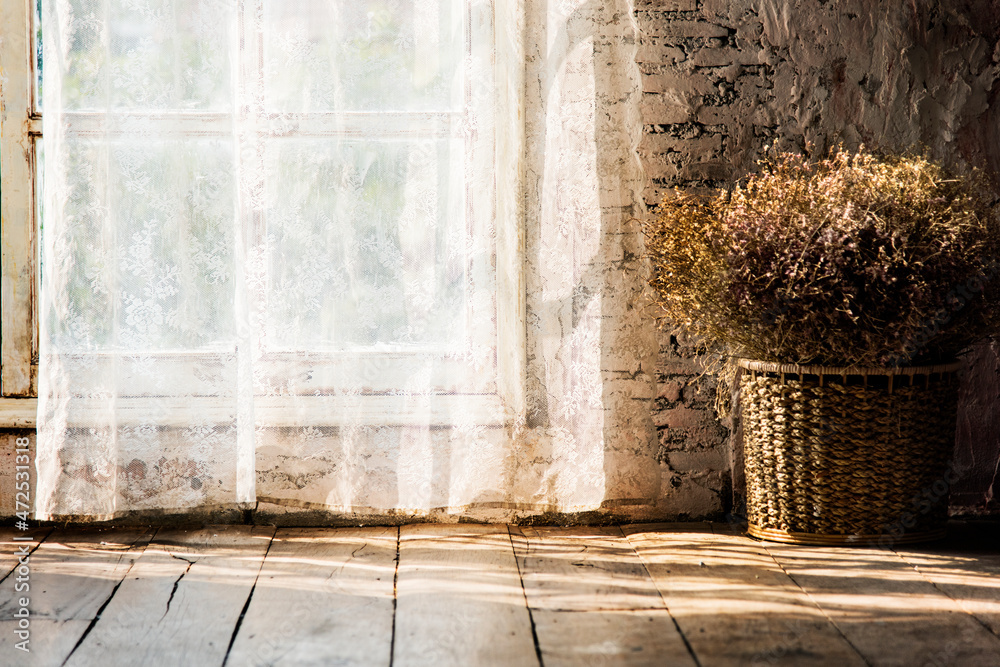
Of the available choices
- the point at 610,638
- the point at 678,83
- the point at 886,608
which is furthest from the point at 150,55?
the point at 886,608

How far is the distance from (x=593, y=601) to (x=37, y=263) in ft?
5.61

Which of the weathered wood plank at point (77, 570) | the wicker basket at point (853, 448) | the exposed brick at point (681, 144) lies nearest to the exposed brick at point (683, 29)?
Result: the exposed brick at point (681, 144)

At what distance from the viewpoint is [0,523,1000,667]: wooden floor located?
150cm

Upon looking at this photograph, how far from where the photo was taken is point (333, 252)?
2141mm

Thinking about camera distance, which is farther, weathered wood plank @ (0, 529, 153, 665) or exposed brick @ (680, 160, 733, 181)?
exposed brick @ (680, 160, 733, 181)

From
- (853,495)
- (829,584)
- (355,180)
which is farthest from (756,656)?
(355,180)

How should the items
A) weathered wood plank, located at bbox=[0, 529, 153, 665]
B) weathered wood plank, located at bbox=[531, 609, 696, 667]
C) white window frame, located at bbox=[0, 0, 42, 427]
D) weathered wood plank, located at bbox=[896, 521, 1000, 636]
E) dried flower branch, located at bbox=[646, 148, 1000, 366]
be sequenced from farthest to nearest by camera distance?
white window frame, located at bbox=[0, 0, 42, 427] < dried flower branch, located at bbox=[646, 148, 1000, 366] < weathered wood plank, located at bbox=[896, 521, 1000, 636] < weathered wood plank, located at bbox=[0, 529, 153, 665] < weathered wood plank, located at bbox=[531, 609, 696, 667]

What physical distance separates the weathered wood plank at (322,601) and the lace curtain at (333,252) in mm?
112

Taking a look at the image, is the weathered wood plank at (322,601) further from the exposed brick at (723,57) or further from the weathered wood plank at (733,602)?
the exposed brick at (723,57)

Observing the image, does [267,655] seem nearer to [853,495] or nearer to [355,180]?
[355,180]

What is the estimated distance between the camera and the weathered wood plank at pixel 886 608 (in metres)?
1.48

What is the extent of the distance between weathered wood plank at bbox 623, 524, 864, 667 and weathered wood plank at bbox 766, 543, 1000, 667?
0.13ft

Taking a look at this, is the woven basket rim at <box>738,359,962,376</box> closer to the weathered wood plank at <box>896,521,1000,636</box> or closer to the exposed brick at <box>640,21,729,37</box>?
the weathered wood plank at <box>896,521,1000,636</box>

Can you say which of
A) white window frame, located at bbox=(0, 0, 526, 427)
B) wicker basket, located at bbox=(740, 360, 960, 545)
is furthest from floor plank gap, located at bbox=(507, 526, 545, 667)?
wicker basket, located at bbox=(740, 360, 960, 545)
